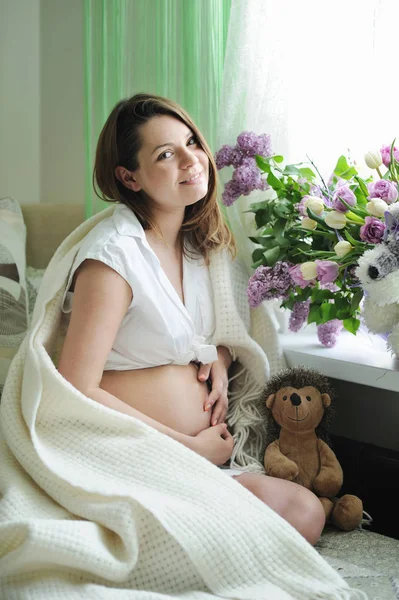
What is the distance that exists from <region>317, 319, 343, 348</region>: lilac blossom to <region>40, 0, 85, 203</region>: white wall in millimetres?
1366

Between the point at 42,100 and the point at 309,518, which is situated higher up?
the point at 42,100

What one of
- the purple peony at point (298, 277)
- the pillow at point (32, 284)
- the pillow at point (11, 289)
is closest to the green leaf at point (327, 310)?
the purple peony at point (298, 277)

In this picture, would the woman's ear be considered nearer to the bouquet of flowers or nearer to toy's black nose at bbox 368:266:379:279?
the bouquet of flowers

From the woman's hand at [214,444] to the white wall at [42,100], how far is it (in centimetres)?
153

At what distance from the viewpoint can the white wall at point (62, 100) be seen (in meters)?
2.80

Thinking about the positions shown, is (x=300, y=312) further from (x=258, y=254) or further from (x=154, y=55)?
(x=154, y=55)

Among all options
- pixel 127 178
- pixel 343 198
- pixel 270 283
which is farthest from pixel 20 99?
pixel 343 198

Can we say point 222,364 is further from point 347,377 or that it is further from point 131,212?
point 131,212

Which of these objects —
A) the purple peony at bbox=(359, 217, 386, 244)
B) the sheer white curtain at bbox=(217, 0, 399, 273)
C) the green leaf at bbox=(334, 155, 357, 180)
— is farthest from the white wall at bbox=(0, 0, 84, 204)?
the purple peony at bbox=(359, 217, 386, 244)

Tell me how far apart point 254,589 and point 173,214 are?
89cm

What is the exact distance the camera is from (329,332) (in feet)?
6.01

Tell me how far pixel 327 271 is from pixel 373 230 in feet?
0.41

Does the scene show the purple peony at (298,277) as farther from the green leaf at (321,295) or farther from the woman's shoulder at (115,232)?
the woman's shoulder at (115,232)

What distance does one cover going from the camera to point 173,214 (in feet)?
5.56
